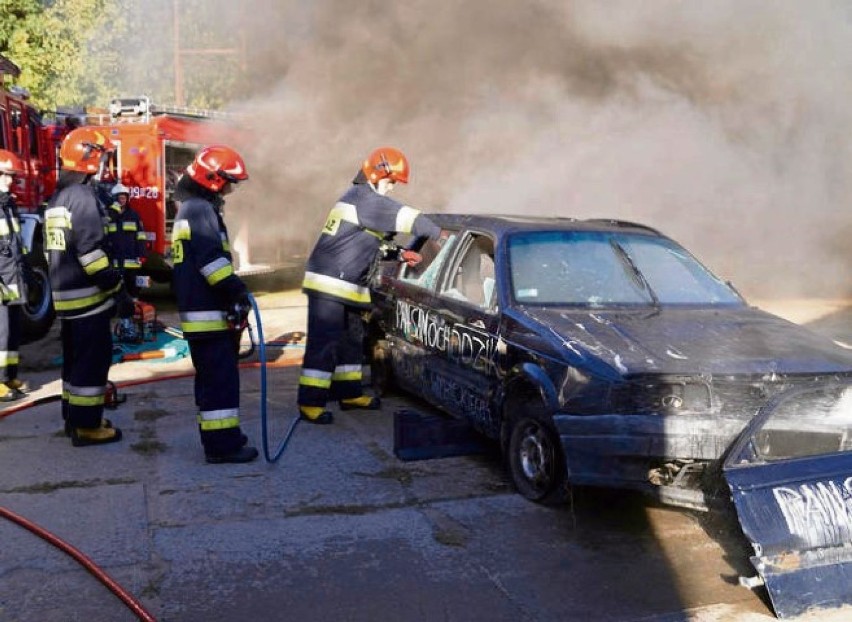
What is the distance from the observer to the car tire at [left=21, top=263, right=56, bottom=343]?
9.10m

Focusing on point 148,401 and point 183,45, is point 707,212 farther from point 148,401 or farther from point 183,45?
point 183,45

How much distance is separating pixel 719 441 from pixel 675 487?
27 centimetres

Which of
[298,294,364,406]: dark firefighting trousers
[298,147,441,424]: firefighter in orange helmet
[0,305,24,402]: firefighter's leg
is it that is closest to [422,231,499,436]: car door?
[298,147,441,424]: firefighter in orange helmet

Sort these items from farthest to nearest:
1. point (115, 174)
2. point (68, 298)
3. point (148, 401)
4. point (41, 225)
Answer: point (115, 174) → point (41, 225) → point (148, 401) → point (68, 298)

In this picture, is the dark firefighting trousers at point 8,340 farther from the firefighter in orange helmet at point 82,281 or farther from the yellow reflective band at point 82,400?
the yellow reflective band at point 82,400

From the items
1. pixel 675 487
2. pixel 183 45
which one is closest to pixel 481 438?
pixel 675 487

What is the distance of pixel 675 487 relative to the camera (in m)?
3.83

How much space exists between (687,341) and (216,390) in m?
2.48

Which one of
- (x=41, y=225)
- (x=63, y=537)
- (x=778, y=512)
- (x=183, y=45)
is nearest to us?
(x=778, y=512)

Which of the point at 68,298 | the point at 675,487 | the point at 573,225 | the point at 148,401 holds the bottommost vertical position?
the point at 148,401

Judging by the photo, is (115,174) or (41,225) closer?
(41,225)

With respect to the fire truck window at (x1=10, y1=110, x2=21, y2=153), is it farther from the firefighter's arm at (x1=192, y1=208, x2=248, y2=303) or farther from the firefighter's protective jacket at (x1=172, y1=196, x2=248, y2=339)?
the firefighter's arm at (x1=192, y1=208, x2=248, y2=303)

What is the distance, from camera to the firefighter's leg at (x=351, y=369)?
612 centimetres

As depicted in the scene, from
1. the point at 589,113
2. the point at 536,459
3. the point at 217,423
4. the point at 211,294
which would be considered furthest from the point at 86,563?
the point at 589,113
